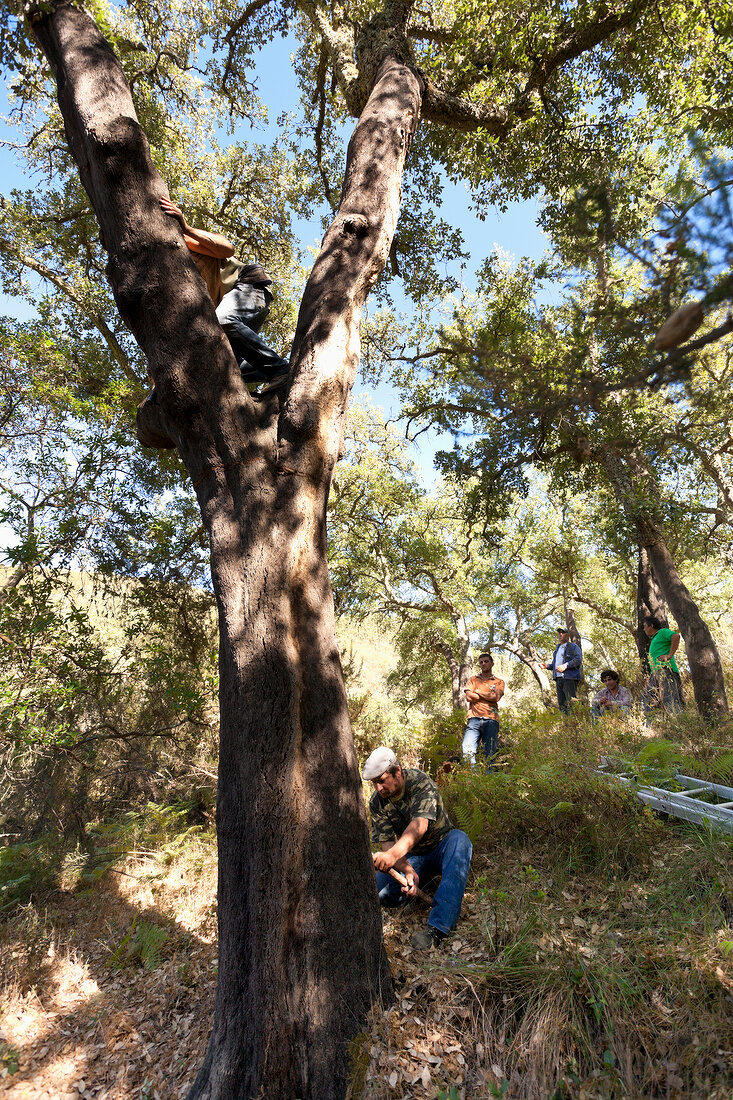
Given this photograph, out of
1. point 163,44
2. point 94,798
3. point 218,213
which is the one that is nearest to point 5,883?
point 94,798

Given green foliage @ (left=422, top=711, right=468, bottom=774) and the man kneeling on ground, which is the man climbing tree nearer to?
the man kneeling on ground

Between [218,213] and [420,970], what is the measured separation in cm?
1052

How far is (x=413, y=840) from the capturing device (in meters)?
3.66

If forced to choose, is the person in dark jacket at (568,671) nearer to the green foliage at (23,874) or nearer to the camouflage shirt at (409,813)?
the camouflage shirt at (409,813)

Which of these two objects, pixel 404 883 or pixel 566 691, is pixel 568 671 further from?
pixel 404 883

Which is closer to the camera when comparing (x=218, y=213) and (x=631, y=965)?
(x=631, y=965)

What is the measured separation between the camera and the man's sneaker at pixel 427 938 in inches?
130

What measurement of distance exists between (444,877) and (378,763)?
33.0 inches

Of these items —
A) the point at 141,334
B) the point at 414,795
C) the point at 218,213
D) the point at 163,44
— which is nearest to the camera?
the point at 141,334

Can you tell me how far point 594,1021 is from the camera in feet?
7.91

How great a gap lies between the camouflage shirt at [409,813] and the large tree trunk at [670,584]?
5228 millimetres

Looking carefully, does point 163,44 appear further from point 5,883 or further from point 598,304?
point 5,883

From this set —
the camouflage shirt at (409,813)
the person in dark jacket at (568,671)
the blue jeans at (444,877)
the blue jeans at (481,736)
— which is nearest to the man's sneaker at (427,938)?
the blue jeans at (444,877)

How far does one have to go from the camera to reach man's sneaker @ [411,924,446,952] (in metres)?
3.31
